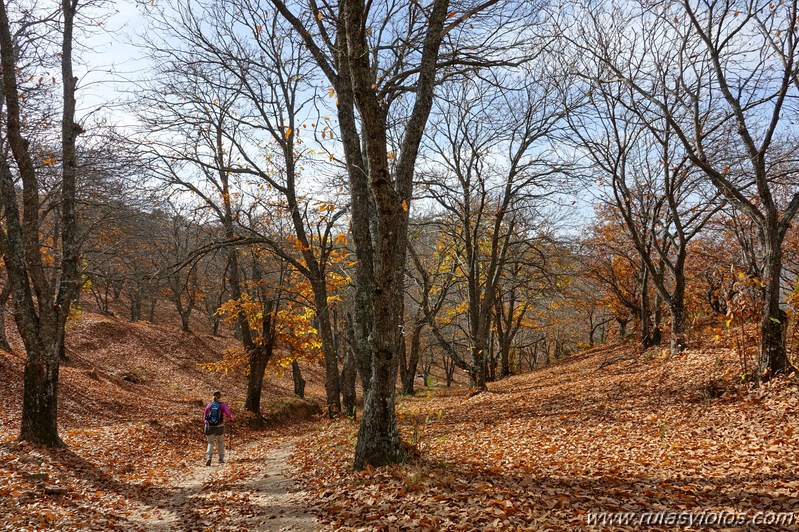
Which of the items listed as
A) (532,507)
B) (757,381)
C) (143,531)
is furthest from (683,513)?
(143,531)

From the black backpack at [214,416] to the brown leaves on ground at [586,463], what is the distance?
6.78 feet

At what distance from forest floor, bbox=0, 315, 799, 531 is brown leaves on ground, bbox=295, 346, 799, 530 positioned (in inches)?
1.2

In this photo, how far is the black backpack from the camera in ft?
33.3

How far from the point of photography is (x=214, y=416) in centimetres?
1020

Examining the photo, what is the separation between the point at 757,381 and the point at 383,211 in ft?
→ 26.4

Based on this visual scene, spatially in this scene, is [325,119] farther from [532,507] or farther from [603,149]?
[603,149]

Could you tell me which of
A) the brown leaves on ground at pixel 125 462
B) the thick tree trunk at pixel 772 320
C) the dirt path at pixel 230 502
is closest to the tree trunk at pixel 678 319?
the thick tree trunk at pixel 772 320

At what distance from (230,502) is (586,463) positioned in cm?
532

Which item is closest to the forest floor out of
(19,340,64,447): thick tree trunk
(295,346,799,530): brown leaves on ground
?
(295,346,799,530): brown leaves on ground

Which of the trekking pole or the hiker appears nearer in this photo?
the hiker

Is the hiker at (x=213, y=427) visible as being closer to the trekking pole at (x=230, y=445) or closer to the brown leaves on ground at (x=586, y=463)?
the trekking pole at (x=230, y=445)

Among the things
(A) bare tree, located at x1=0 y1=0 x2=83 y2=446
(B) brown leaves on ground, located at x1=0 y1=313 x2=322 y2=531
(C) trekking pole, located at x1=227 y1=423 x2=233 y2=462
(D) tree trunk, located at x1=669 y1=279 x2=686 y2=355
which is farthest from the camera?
(D) tree trunk, located at x1=669 y1=279 x2=686 y2=355

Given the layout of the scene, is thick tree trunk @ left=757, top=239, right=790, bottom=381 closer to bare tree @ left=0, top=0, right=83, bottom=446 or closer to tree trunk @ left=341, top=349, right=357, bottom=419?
tree trunk @ left=341, top=349, right=357, bottom=419

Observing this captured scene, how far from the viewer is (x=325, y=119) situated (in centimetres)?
921
